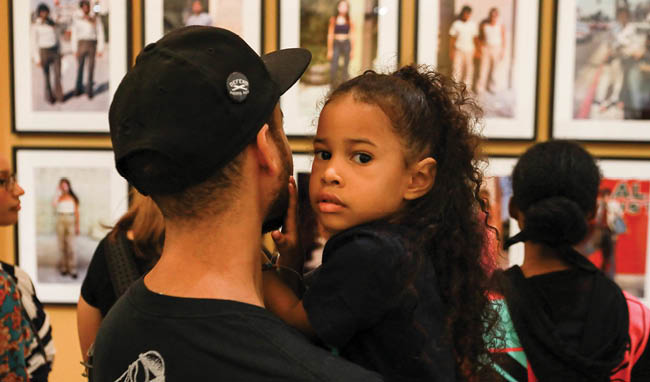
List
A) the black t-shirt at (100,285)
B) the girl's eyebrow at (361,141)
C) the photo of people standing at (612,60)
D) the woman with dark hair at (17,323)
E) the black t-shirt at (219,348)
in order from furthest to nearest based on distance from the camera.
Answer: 1. the photo of people standing at (612,60)
2. the black t-shirt at (100,285)
3. the woman with dark hair at (17,323)
4. the girl's eyebrow at (361,141)
5. the black t-shirt at (219,348)

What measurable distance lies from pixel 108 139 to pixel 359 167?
2.02m

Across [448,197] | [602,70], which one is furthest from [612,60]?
[448,197]

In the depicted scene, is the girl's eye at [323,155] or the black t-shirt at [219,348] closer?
the black t-shirt at [219,348]

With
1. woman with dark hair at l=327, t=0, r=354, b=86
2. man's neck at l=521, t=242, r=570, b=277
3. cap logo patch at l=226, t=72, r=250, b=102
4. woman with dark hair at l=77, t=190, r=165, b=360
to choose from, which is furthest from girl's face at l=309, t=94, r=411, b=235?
woman with dark hair at l=327, t=0, r=354, b=86

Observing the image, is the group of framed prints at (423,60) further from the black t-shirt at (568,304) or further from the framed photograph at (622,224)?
the black t-shirt at (568,304)

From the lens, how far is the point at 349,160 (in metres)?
1.10

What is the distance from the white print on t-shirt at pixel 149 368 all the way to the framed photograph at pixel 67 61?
2.12 meters

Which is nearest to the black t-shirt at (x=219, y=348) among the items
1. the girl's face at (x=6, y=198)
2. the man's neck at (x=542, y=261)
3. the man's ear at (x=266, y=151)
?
the man's ear at (x=266, y=151)

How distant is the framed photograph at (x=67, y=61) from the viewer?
9.03 feet

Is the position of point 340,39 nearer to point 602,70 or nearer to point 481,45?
point 481,45

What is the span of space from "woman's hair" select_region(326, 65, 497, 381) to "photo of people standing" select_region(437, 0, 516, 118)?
4.98 ft

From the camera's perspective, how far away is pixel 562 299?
5.44 feet

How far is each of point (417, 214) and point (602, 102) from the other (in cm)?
184

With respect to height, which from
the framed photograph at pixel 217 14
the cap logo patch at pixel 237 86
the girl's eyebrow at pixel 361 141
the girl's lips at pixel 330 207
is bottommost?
the girl's lips at pixel 330 207
